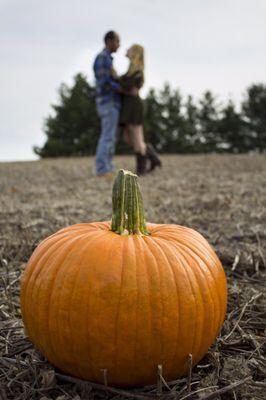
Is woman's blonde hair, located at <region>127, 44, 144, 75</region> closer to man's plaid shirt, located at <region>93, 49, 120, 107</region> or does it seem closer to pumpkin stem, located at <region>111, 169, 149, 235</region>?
man's plaid shirt, located at <region>93, 49, 120, 107</region>

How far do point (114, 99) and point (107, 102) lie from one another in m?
0.13

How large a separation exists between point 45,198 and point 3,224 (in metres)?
2.02

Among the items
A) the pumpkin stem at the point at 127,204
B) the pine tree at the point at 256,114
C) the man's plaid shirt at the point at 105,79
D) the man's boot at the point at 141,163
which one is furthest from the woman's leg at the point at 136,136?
the pine tree at the point at 256,114

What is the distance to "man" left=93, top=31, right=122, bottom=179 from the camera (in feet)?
22.7

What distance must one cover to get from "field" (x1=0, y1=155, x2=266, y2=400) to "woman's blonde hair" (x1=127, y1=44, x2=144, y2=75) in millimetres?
1834

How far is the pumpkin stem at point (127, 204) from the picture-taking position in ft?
5.66

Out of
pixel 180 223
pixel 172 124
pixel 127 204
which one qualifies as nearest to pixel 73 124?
pixel 172 124

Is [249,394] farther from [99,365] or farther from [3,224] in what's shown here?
[3,224]

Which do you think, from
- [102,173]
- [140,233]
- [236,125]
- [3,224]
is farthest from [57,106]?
[140,233]

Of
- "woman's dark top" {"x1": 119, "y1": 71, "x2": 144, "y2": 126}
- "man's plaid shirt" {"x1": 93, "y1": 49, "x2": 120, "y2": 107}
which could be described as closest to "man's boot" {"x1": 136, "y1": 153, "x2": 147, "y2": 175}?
"woman's dark top" {"x1": 119, "y1": 71, "x2": 144, "y2": 126}

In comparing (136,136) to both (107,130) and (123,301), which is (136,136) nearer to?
(107,130)

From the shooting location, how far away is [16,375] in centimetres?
166

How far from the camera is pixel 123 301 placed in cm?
152

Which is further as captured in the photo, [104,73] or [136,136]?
[136,136]
